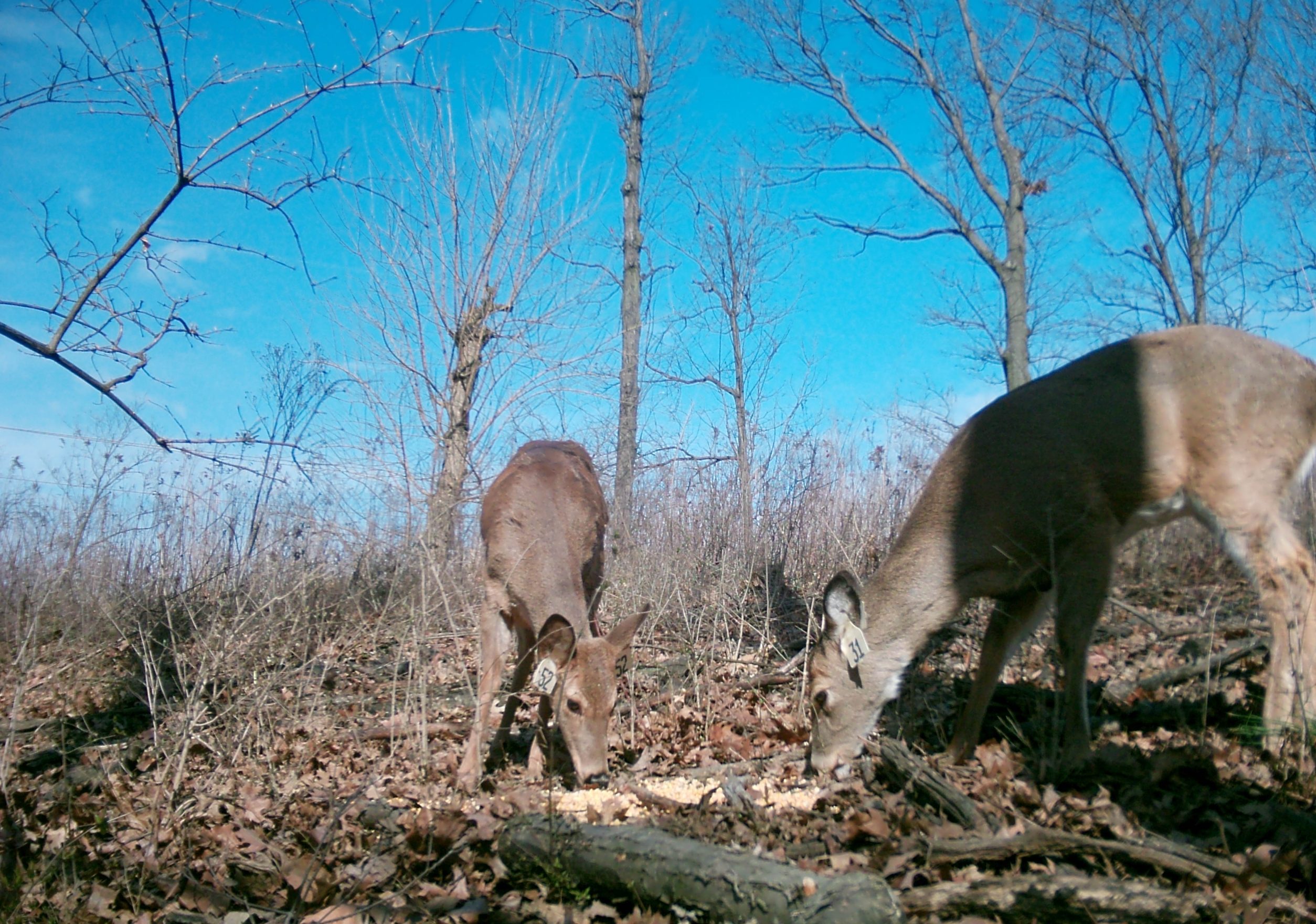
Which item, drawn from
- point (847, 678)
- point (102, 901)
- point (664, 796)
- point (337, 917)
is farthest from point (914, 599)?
point (102, 901)

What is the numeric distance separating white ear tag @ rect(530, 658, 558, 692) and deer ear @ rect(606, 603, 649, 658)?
59cm

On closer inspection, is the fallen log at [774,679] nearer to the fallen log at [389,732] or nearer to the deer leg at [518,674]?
the deer leg at [518,674]

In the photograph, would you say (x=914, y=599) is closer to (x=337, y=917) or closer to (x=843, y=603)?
(x=843, y=603)

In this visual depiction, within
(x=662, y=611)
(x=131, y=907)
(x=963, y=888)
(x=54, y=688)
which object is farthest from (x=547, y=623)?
(x=54, y=688)

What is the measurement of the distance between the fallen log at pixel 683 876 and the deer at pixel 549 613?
155cm

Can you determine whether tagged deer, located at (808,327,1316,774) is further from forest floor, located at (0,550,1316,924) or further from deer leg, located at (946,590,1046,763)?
forest floor, located at (0,550,1316,924)

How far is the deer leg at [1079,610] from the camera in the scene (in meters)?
5.32

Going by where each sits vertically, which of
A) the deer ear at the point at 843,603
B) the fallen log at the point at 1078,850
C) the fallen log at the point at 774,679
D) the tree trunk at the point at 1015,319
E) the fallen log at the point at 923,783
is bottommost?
the fallen log at the point at 1078,850

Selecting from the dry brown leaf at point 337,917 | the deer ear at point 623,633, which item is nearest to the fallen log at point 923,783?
the deer ear at point 623,633

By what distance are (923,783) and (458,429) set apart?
22.9ft

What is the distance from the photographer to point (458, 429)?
1027 cm

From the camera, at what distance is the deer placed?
615 cm

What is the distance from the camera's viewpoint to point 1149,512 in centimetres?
572

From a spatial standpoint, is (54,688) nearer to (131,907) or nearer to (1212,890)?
(131,907)
